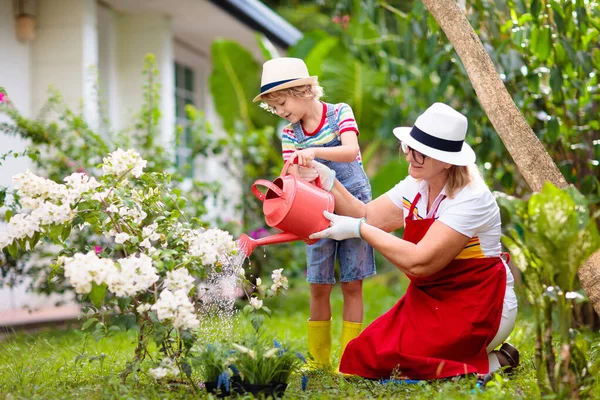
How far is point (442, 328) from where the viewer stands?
2.88m

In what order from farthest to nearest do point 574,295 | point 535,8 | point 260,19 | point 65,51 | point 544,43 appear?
point 260,19 < point 65,51 < point 544,43 < point 535,8 < point 574,295

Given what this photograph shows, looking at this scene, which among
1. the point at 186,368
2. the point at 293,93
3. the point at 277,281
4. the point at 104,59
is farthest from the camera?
the point at 104,59

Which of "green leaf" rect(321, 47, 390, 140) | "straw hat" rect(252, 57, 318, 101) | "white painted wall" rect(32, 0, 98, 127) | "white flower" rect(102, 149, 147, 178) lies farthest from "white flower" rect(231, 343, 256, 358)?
"green leaf" rect(321, 47, 390, 140)

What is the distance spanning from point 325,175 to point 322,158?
0.08 metres

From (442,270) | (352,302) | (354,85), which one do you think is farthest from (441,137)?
(354,85)

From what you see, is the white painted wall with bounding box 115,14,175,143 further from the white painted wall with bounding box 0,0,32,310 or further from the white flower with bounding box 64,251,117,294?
the white flower with bounding box 64,251,117,294

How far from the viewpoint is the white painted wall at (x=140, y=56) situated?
7.48 metres

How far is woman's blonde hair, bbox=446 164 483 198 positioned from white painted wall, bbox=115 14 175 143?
16.2 feet

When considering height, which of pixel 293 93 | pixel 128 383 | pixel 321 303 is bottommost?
pixel 128 383

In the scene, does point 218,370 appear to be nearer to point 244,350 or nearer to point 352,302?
point 244,350

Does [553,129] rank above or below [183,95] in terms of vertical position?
below

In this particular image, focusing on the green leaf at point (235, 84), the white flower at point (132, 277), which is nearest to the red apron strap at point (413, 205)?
the white flower at point (132, 277)

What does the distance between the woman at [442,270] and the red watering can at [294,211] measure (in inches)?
2.1

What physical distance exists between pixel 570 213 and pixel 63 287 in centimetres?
394
